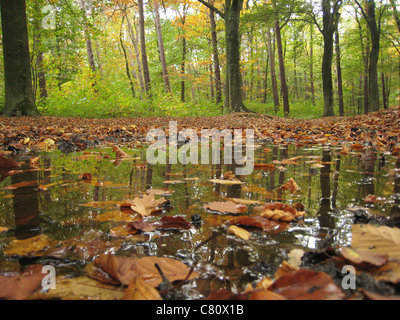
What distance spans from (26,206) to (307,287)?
3.78 ft

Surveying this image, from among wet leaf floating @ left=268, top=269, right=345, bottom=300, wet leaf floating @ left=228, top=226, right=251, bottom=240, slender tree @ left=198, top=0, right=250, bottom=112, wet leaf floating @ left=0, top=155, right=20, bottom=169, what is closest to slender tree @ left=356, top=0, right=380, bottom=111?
slender tree @ left=198, top=0, right=250, bottom=112

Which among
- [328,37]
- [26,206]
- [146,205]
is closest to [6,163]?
[26,206]

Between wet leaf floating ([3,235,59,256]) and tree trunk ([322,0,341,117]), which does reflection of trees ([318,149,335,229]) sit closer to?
wet leaf floating ([3,235,59,256])

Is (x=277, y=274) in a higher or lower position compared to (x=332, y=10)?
lower

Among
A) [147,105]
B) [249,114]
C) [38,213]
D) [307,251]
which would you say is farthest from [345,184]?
[147,105]

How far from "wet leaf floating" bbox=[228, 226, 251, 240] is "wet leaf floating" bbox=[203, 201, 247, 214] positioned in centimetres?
18

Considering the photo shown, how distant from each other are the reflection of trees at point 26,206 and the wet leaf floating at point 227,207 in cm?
65

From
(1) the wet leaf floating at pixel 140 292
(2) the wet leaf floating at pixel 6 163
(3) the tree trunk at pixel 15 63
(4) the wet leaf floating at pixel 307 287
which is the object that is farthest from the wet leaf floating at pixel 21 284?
(3) the tree trunk at pixel 15 63

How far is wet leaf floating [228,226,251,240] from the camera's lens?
809 mm

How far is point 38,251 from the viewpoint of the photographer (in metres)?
0.73

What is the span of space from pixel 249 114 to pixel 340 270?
9707 millimetres
